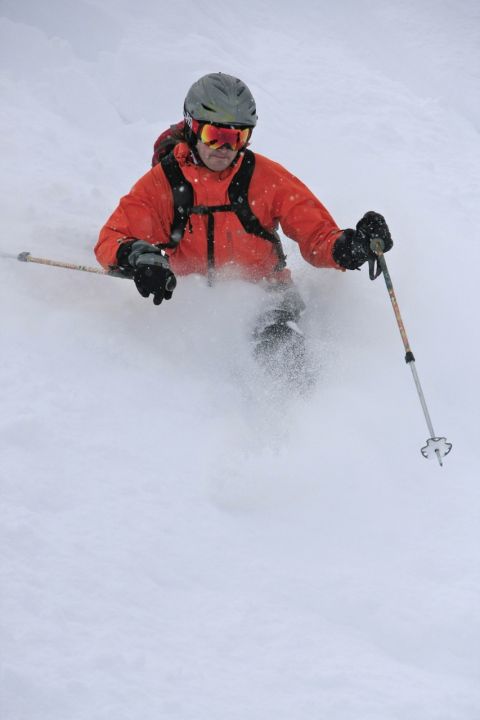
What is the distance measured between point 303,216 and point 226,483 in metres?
1.95

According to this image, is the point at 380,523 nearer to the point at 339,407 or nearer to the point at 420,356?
the point at 339,407

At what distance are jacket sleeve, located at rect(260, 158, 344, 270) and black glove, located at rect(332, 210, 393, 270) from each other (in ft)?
0.65

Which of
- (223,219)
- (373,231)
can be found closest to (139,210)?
(223,219)

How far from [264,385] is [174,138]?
1890mm

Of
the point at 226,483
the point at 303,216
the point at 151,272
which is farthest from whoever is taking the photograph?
the point at 303,216

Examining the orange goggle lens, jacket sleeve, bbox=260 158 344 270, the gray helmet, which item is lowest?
jacket sleeve, bbox=260 158 344 270

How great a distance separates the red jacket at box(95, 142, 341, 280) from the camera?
4457 millimetres

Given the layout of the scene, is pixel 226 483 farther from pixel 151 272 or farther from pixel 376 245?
pixel 376 245

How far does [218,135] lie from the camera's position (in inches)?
163

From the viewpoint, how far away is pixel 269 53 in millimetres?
9977

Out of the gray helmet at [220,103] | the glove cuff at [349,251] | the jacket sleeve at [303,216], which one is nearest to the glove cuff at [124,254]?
the gray helmet at [220,103]

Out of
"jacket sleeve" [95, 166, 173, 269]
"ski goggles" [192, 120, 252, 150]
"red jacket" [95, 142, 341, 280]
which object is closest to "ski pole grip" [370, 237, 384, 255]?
"red jacket" [95, 142, 341, 280]

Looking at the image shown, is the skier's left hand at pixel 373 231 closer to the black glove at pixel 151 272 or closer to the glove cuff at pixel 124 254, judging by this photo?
the black glove at pixel 151 272

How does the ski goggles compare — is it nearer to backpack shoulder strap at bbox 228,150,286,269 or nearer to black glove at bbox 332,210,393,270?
backpack shoulder strap at bbox 228,150,286,269
